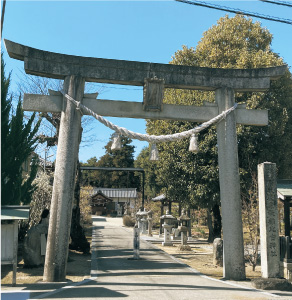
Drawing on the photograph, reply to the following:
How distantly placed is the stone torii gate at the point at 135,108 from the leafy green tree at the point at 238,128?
7969 mm

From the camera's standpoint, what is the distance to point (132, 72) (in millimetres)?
10461

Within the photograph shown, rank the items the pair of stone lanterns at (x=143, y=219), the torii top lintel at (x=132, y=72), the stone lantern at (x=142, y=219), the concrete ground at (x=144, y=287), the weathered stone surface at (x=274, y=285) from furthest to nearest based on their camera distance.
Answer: the stone lantern at (x=142, y=219) → the pair of stone lanterns at (x=143, y=219) → the torii top lintel at (x=132, y=72) → the weathered stone surface at (x=274, y=285) → the concrete ground at (x=144, y=287)

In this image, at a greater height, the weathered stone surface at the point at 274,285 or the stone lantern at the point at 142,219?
the stone lantern at the point at 142,219

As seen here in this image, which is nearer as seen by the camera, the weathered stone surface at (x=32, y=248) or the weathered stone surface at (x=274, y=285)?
the weathered stone surface at (x=274, y=285)

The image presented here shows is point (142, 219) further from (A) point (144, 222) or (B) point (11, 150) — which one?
(B) point (11, 150)

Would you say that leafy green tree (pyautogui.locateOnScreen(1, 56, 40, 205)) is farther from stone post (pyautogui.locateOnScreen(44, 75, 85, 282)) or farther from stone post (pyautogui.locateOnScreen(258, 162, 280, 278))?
stone post (pyautogui.locateOnScreen(258, 162, 280, 278))

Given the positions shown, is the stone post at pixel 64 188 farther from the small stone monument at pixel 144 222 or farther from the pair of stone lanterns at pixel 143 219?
the small stone monument at pixel 144 222

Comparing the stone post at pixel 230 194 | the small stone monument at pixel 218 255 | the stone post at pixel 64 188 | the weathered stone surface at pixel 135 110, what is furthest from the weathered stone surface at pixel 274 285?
the stone post at pixel 64 188

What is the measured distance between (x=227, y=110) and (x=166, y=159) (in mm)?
11245

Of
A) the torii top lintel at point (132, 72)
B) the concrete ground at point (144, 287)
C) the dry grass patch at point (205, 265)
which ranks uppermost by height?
the torii top lintel at point (132, 72)

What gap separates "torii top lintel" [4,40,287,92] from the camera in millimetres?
9836

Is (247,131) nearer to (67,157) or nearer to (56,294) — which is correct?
(67,157)

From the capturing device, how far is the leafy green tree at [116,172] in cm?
5847

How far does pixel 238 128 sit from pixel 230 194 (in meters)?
9.18
